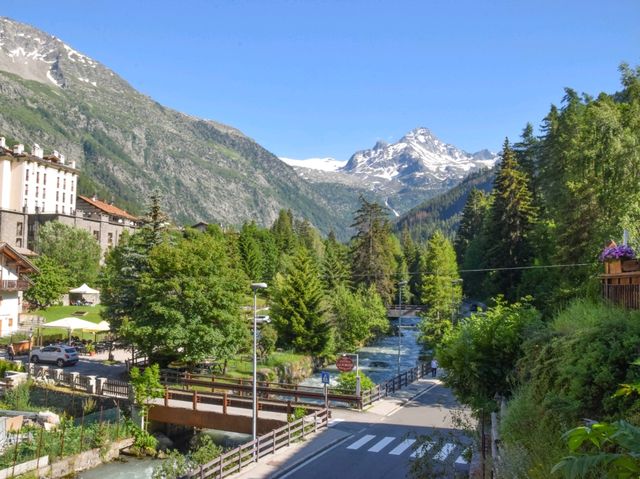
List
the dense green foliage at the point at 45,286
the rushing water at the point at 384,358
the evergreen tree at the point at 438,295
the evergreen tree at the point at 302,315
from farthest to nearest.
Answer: the dense green foliage at the point at 45,286
the evergreen tree at the point at 438,295
the evergreen tree at the point at 302,315
the rushing water at the point at 384,358

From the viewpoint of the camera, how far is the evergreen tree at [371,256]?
6869 centimetres

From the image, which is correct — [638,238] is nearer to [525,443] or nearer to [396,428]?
[525,443]

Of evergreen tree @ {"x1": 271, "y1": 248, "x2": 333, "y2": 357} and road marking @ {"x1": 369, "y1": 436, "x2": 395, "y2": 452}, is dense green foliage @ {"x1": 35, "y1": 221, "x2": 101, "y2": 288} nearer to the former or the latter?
evergreen tree @ {"x1": 271, "y1": 248, "x2": 333, "y2": 357}

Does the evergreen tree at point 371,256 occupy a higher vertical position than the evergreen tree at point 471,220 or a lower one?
lower

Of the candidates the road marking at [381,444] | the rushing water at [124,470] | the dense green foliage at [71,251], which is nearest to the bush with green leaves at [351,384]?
the road marking at [381,444]

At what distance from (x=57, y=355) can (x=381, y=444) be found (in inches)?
1030

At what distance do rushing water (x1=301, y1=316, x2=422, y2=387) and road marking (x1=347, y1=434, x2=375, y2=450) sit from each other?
14316 millimetres

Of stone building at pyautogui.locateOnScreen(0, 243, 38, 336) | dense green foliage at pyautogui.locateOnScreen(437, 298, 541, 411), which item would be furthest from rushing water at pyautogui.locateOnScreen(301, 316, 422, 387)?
stone building at pyautogui.locateOnScreen(0, 243, 38, 336)

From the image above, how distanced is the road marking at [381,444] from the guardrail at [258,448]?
2909 mm

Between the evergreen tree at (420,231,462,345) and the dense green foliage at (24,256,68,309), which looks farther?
the dense green foliage at (24,256,68,309)

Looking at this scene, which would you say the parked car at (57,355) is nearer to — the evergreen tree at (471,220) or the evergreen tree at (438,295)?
the evergreen tree at (438,295)

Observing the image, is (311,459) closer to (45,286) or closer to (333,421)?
(333,421)

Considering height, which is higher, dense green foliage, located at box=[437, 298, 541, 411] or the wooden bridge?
dense green foliage, located at box=[437, 298, 541, 411]

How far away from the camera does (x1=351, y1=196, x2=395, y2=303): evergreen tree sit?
2704 inches
